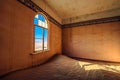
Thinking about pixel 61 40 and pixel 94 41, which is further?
pixel 61 40

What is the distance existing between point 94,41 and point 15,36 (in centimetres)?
471

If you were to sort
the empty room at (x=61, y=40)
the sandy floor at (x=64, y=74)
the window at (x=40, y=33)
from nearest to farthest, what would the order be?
1. the sandy floor at (x=64, y=74)
2. the empty room at (x=61, y=40)
3. the window at (x=40, y=33)

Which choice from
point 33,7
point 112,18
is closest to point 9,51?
point 33,7

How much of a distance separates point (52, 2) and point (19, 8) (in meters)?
1.96

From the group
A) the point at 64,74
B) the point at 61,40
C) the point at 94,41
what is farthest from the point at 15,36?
the point at 94,41

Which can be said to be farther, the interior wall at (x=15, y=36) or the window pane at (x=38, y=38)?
the window pane at (x=38, y=38)

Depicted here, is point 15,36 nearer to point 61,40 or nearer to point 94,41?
point 61,40

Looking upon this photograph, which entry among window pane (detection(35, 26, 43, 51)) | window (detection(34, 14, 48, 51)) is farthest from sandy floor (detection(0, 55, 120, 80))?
window (detection(34, 14, 48, 51))

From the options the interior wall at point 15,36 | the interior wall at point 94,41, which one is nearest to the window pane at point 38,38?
the interior wall at point 15,36

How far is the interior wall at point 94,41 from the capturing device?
4.41 meters

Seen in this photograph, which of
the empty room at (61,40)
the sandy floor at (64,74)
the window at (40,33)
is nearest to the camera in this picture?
the sandy floor at (64,74)

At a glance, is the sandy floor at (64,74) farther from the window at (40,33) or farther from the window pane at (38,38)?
the window at (40,33)

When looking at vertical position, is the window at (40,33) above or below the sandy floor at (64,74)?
above

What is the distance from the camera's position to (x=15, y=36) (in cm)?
217
